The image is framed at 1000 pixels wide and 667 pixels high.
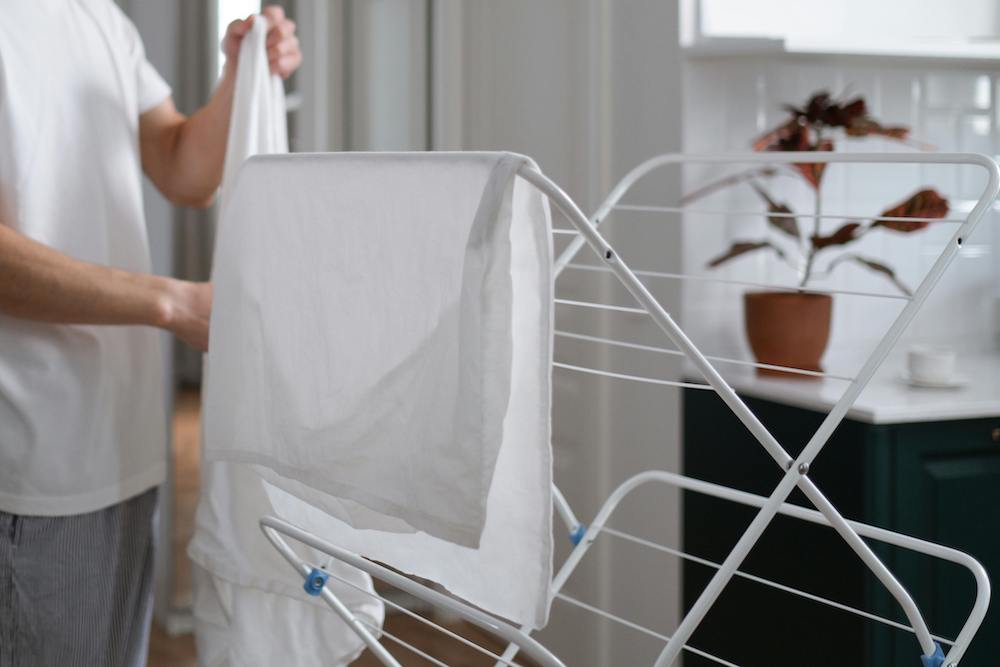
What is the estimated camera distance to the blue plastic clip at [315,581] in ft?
4.37

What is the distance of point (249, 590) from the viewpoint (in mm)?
1556

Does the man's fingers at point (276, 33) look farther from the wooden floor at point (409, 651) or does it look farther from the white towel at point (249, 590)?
the wooden floor at point (409, 651)

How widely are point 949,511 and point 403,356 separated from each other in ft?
4.24

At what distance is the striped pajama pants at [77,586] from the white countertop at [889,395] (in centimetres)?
109

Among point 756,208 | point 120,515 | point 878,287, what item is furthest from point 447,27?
point 120,515

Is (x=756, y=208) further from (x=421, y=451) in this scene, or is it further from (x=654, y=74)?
(x=421, y=451)

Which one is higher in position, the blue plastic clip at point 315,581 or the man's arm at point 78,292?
the man's arm at point 78,292

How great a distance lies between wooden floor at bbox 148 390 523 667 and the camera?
290 cm

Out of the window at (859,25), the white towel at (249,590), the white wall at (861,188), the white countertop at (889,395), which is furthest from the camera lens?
the white wall at (861,188)

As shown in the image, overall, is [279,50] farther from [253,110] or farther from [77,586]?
[77,586]

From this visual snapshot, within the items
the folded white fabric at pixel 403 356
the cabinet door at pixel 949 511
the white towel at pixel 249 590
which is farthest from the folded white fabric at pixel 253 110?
the cabinet door at pixel 949 511

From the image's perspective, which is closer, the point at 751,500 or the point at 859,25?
the point at 751,500

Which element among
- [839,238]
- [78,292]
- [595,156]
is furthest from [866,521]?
[78,292]

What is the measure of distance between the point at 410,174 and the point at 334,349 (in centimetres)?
20
